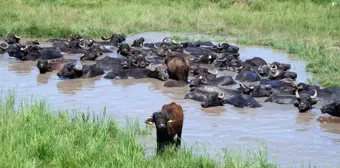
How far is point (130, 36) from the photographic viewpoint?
61.9 feet

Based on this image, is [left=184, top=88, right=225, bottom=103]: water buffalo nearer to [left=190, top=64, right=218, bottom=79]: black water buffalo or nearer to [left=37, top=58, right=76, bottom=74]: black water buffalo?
[left=190, top=64, right=218, bottom=79]: black water buffalo

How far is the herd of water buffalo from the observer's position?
9940mm

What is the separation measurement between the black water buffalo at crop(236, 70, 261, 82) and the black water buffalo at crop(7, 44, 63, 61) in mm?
Result: 4356

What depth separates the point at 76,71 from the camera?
12.1 meters

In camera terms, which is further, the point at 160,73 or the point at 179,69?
the point at 160,73

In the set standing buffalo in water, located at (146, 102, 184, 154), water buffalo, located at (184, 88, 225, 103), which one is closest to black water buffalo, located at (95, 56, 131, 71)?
water buffalo, located at (184, 88, 225, 103)

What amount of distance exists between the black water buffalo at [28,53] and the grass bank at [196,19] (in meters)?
3.66

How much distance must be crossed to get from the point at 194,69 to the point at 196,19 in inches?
354

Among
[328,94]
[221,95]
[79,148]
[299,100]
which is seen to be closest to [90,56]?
[221,95]

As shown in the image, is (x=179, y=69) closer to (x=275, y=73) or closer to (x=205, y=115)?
(x=275, y=73)

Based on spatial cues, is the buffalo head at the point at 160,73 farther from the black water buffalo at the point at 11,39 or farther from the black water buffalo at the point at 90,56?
the black water buffalo at the point at 11,39

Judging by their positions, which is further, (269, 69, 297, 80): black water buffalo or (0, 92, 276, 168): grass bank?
(269, 69, 297, 80): black water buffalo

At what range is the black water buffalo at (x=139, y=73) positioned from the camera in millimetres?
12023

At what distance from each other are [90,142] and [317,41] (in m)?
11.7
